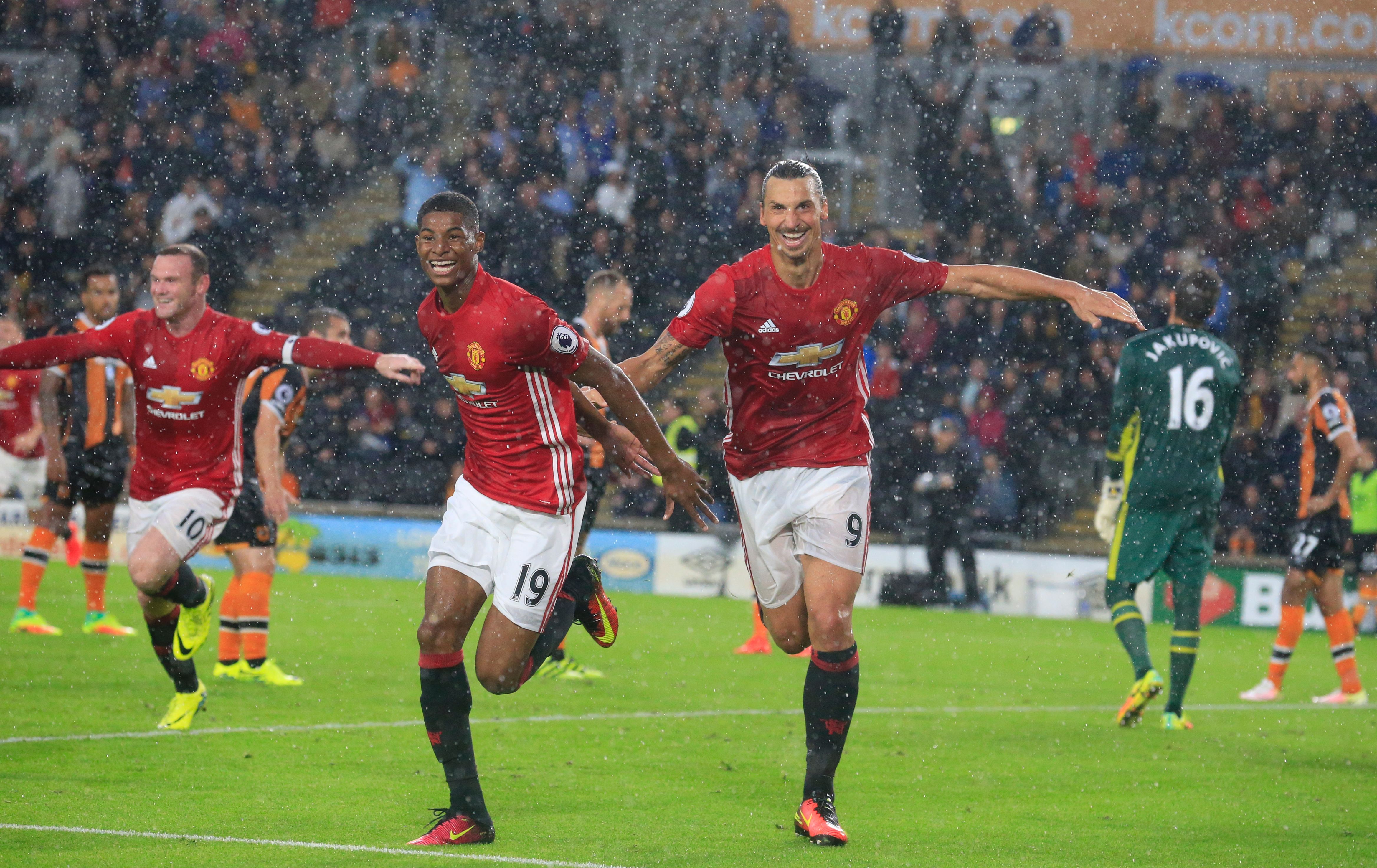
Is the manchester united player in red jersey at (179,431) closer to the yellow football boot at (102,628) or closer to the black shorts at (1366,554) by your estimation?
the yellow football boot at (102,628)

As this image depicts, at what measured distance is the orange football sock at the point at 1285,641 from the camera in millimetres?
10844

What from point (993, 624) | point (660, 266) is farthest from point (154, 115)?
point (993, 624)

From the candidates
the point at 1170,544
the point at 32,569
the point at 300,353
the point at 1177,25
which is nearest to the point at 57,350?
the point at 300,353

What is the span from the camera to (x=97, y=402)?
11570 mm

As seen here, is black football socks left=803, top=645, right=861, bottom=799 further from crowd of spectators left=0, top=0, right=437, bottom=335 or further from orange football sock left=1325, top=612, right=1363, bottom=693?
crowd of spectators left=0, top=0, right=437, bottom=335

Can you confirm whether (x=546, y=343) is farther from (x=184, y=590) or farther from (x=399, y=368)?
(x=184, y=590)

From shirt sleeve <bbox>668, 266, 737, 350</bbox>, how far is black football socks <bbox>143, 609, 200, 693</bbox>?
11.0 feet

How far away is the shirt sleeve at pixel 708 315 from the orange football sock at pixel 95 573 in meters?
7.02

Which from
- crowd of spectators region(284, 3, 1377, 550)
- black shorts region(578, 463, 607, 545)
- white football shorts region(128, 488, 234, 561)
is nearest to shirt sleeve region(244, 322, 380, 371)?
white football shorts region(128, 488, 234, 561)

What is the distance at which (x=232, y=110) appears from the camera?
22500 mm

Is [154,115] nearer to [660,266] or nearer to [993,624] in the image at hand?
[660,266]

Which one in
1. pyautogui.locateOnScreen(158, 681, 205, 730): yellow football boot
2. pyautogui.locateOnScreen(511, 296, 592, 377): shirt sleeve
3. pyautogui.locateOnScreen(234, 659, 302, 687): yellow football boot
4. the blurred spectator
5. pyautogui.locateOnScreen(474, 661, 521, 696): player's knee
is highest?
the blurred spectator

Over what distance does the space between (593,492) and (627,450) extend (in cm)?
434

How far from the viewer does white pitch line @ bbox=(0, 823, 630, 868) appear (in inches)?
203
